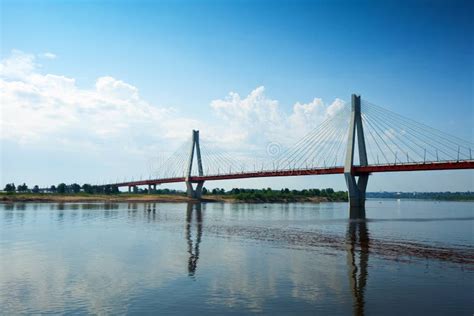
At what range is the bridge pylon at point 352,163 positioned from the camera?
224 ft

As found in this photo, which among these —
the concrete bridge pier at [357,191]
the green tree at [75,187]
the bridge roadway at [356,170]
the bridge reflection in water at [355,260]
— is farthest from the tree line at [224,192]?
the bridge reflection in water at [355,260]

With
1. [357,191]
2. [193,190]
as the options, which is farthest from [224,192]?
[357,191]

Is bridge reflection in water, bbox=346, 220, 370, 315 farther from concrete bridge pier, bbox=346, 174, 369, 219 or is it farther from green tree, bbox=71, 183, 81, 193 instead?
green tree, bbox=71, 183, 81, 193

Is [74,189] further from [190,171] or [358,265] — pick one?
[358,265]

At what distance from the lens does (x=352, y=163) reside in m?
68.6

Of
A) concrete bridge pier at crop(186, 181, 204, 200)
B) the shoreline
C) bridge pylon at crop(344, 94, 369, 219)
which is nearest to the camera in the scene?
bridge pylon at crop(344, 94, 369, 219)

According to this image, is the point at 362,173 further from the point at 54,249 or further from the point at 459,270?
the point at 54,249

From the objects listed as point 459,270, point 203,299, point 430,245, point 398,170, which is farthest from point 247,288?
point 398,170

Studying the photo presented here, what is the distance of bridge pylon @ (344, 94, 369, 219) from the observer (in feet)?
224

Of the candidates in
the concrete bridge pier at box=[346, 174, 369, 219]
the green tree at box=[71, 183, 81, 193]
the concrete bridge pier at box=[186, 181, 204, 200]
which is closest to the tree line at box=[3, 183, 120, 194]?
the green tree at box=[71, 183, 81, 193]

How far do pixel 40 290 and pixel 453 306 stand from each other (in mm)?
14529

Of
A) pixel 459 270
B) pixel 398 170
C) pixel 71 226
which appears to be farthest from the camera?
pixel 398 170

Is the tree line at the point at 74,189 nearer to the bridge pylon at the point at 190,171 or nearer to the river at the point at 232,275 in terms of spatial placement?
the bridge pylon at the point at 190,171

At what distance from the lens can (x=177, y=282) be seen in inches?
621
